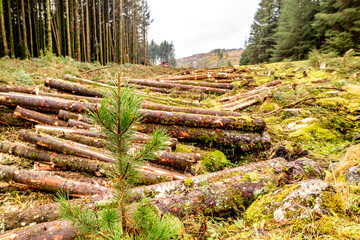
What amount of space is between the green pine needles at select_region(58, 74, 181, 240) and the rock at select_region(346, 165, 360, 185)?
7.26 feet

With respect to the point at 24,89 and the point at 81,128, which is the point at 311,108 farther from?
the point at 24,89

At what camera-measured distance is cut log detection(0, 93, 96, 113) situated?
400 centimetres

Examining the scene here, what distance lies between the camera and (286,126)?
5102mm

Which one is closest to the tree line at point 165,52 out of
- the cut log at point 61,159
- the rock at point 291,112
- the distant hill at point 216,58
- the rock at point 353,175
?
the distant hill at point 216,58

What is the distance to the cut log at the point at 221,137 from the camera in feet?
14.4

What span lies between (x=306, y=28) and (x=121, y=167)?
23.2 meters

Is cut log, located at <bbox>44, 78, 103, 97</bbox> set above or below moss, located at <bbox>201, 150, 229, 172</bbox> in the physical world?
above

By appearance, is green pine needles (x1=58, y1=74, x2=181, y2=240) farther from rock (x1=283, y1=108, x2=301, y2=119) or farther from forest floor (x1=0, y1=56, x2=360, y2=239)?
rock (x1=283, y1=108, x2=301, y2=119)

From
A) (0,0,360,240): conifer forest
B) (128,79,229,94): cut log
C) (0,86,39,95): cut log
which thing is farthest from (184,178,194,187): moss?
(128,79,229,94): cut log

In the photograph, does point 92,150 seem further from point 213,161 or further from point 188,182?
point 213,161

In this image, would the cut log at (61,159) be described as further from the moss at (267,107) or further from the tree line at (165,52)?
the tree line at (165,52)

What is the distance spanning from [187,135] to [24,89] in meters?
4.93

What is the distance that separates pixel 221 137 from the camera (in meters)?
4.42

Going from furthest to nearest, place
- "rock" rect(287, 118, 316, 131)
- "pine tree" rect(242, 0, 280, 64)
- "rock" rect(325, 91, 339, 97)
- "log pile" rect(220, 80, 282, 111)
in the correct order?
"pine tree" rect(242, 0, 280, 64), "log pile" rect(220, 80, 282, 111), "rock" rect(325, 91, 339, 97), "rock" rect(287, 118, 316, 131)
